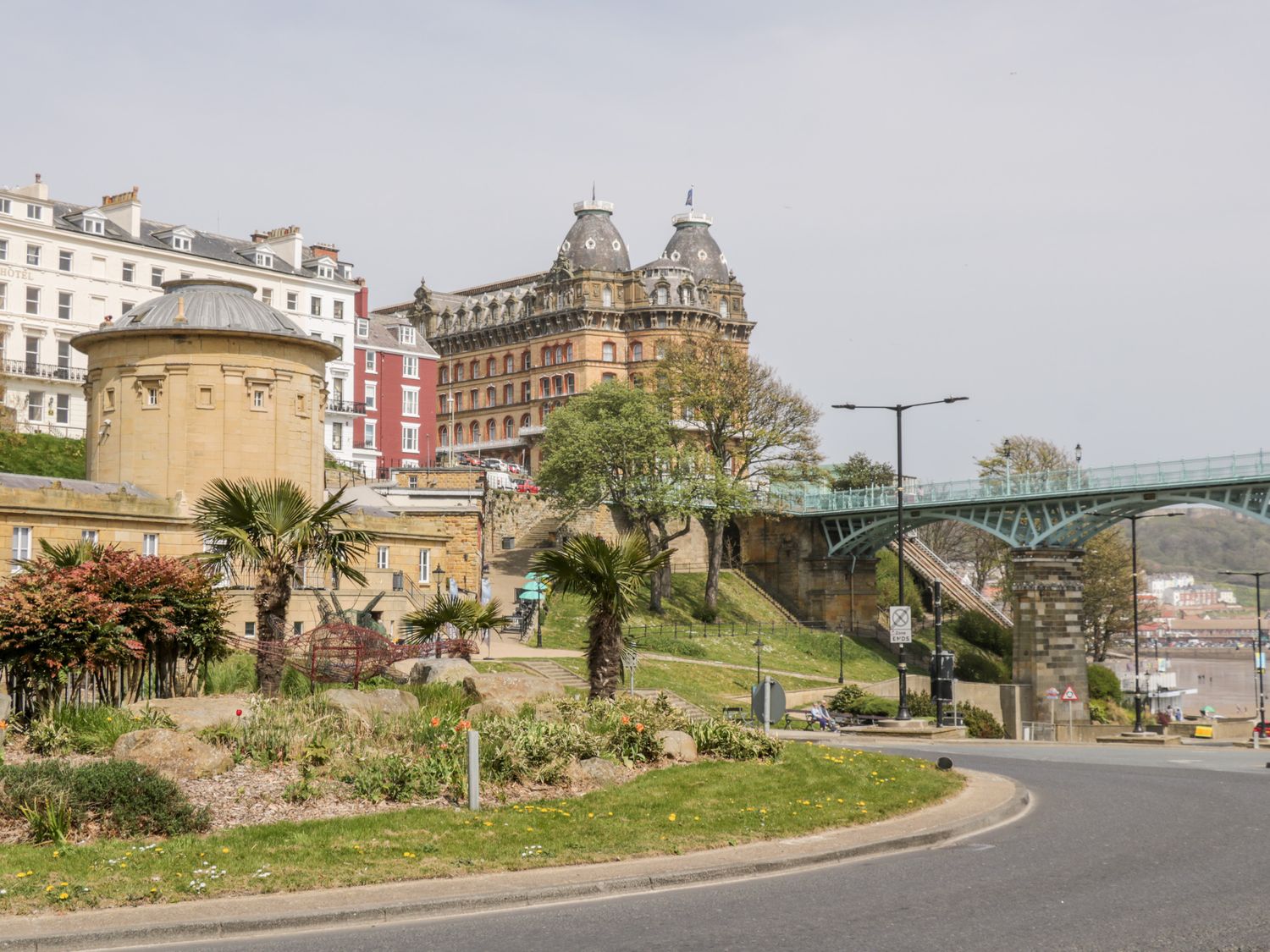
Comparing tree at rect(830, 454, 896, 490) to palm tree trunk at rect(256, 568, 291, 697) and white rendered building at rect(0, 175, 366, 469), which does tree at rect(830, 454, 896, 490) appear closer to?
white rendered building at rect(0, 175, 366, 469)

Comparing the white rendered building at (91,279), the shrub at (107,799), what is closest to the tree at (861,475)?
the white rendered building at (91,279)

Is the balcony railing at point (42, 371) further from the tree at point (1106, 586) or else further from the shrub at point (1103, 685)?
the tree at point (1106, 586)

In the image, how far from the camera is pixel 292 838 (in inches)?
613

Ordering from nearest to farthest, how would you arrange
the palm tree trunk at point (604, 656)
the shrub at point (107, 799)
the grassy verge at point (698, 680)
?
the shrub at point (107, 799) < the palm tree trunk at point (604, 656) < the grassy verge at point (698, 680)

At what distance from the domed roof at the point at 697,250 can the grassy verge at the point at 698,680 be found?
5711 centimetres

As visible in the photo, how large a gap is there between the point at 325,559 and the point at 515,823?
37.7 ft

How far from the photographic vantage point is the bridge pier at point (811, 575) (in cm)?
8969

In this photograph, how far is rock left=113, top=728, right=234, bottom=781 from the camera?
1806 centimetres

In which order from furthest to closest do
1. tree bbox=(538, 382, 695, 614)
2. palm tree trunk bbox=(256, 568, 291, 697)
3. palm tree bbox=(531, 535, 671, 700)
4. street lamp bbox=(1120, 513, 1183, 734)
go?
tree bbox=(538, 382, 695, 614) < street lamp bbox=(1120, 513, 1183, 734) < palm tree bbox=(531, 535, 671, 700) < palm tree trunk bbox=(256, 568, 291, 697)

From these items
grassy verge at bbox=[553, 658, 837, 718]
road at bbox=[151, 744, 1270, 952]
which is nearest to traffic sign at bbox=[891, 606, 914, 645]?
grassy verge at bbox=[553, 658, 837, 718]

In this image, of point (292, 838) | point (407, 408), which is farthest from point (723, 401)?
point (292, 838)

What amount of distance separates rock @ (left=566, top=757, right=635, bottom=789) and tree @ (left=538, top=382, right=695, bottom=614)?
55.2 m

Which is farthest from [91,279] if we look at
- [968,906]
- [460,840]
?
[968,906]

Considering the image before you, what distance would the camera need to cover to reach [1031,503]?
76.4 meters
